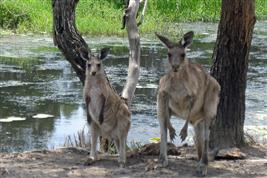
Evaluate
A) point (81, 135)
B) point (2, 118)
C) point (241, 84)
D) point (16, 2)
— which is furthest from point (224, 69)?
point (16, 2)

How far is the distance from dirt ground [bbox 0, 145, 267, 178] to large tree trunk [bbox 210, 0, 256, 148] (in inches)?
21.2

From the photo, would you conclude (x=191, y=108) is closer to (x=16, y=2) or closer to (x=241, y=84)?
(x=241, y=84)

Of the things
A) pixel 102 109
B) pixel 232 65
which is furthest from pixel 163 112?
pixel 232 65

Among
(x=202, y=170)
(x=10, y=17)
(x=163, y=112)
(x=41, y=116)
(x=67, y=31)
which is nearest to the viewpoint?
(x=163, y=112)

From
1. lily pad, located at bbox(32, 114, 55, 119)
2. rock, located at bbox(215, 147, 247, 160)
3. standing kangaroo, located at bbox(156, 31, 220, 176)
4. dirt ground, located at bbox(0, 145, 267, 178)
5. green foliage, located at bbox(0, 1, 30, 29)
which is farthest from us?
green foliage, located at bbox(0, 1, 30, 29)

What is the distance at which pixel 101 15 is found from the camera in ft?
84.2

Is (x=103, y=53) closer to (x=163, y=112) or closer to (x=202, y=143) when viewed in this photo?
(x=163, y=112)

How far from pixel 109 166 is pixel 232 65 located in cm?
227

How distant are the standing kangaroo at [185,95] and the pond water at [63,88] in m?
2.18

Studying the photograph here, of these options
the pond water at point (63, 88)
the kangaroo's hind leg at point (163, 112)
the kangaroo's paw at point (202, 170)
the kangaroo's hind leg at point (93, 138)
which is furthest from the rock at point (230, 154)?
the pond water at point (63, 88)

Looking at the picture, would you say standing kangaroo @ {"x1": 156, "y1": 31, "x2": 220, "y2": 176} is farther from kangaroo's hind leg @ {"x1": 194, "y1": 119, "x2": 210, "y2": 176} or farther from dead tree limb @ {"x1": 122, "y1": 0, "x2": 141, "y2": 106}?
dead tree limb @ {"x1": 122, "y1": 0, "x2": 141, "y2": 106}

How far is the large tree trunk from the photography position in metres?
8.34

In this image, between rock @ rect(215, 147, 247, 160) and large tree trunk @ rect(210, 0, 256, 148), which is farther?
large tree trunk @ rect(210, 0, 256, 148)

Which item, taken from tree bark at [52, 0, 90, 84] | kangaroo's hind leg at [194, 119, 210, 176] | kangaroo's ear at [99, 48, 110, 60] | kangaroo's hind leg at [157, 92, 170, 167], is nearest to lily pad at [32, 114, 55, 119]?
tree bark at [52, 0, 90, 84]
